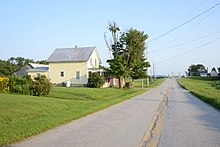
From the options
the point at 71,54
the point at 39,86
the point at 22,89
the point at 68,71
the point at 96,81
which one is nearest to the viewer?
the point at 39,86

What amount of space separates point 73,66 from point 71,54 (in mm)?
2868

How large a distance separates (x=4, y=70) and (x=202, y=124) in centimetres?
8699

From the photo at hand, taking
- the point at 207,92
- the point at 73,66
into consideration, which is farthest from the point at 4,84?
the point at 207,92

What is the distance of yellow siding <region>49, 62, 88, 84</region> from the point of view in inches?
1940

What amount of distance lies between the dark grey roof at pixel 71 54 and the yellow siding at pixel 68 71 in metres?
0.70

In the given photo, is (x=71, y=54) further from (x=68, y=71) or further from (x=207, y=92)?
(x=207, y=92)

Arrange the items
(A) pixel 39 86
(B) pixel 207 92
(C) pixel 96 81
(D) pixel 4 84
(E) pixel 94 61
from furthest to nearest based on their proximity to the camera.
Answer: (E) pixel 94 61, (C) pixel 96 81, (B) pixel 207 92, (D) pixel 4 84, (A) pixel 39 86

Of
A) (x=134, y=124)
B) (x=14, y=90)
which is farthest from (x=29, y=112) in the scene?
(x=14, y=90)

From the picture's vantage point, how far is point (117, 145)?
7.87 m

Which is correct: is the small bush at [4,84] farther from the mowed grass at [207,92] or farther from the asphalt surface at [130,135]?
the mowed grass at [207,92]

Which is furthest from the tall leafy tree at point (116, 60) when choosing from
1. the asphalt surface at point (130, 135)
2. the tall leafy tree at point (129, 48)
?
the asphalt surface at point (130, 135)

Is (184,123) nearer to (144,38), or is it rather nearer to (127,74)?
(127,74)

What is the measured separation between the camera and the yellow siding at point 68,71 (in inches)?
1940

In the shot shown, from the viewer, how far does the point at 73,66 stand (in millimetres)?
50062
